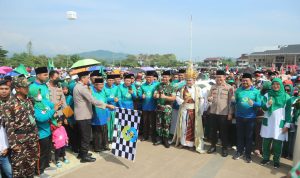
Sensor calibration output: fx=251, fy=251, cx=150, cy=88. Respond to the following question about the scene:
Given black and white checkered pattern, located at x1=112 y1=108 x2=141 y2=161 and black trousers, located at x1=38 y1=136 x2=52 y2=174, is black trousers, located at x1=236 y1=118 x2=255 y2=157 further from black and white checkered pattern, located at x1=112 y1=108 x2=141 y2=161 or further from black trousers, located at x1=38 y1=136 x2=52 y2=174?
black trousers, located at x1=38 y1=136 x2=52 y2=174

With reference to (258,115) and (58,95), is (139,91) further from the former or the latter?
(258,115)

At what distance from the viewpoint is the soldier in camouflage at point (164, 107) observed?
623cm

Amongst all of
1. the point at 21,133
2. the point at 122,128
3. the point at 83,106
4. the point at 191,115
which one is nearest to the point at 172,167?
the point at 122,128

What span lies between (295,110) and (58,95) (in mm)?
5038

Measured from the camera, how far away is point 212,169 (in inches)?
199

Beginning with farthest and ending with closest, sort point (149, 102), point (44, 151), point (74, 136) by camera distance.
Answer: point (149, 102) < point (74, 136) < point (44, 151)

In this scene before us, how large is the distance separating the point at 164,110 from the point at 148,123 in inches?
30.9

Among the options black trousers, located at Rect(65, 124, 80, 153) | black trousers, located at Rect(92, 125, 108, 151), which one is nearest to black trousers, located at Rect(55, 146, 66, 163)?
black trousers, located at Rect(65, 124, 80, 153)

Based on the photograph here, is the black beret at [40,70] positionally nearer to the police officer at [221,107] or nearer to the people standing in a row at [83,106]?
the people standing in a row at [83,106]

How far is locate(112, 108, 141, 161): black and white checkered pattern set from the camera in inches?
196

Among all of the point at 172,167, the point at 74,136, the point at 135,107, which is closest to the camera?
the point at 172,167

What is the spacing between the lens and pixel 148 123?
6.78 metres

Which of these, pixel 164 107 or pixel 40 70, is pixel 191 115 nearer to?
pixel 164 107

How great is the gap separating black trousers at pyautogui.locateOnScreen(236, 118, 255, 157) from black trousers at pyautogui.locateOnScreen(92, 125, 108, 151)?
311 cm
